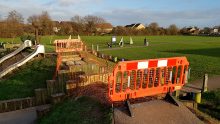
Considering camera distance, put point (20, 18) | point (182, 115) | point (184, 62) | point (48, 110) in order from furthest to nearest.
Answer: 1. point (20, 18)
2. point (48, 110)
3. point (184, 62)
4. point (182, 115)

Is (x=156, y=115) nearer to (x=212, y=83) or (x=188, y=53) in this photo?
(x=212, y=83)

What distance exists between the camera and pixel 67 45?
67.4ft

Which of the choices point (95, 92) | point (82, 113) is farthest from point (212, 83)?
point (82, 113)

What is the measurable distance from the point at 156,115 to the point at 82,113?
1.94m

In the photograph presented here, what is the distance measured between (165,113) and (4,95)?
793 centimetres

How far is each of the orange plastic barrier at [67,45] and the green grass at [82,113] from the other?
1165 centimetres

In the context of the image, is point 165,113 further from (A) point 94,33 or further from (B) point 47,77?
(A) point 94,33

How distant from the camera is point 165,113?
610 centimetres

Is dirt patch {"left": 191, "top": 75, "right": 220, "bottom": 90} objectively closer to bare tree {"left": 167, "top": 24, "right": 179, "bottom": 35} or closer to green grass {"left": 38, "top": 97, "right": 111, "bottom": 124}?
green grass {"left": 38, "top": 97, "right": 111, "bottom": 124}

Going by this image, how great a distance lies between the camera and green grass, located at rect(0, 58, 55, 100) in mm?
11594

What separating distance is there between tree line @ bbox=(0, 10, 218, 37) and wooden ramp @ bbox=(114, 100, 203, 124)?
45282 millimetres

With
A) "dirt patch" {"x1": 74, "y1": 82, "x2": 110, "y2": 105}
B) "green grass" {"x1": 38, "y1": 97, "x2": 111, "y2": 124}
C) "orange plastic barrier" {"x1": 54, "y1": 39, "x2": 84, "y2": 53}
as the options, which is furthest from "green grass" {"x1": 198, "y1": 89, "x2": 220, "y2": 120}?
"orange plastic barrier" {"x1": 54, "y1": 39, "x2": 84, "y2": 53}

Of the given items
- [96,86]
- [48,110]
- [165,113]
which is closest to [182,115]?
[165,113]

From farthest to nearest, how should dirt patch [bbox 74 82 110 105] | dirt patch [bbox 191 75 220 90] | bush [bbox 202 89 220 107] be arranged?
1. dirt patch [bbox 191 75 220 90]
2. bush [bbox 202 89 220 107]
3. dirt patch [bbox 74 82 110 105]
